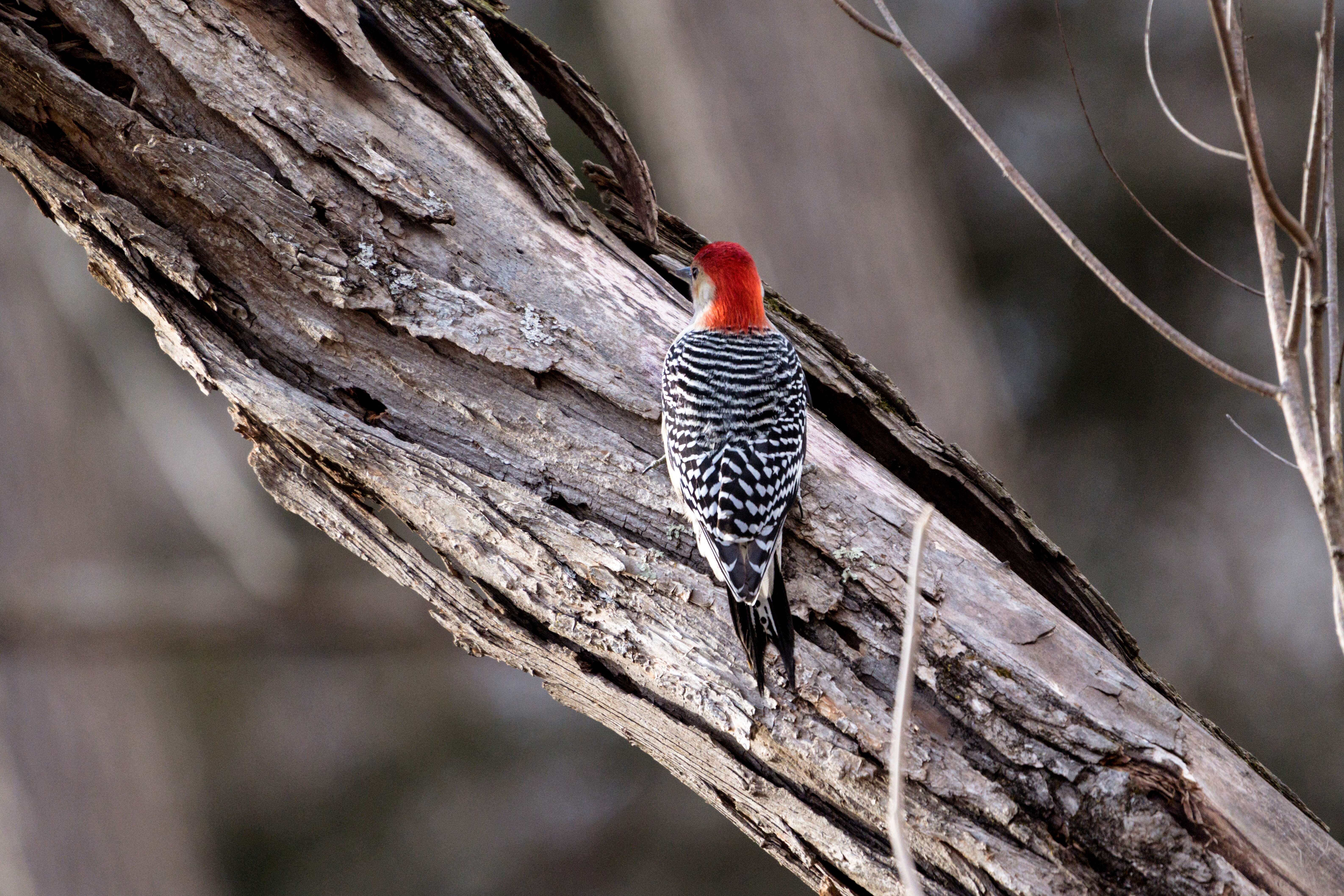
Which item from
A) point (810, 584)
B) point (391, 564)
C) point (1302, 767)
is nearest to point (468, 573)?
point (391, 564)

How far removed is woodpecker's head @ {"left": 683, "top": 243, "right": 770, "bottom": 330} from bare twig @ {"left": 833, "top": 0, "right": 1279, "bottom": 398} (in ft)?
2.70

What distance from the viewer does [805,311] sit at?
5191 mm

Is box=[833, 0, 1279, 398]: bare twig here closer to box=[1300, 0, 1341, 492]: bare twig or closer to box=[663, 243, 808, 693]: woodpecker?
box=[1300, 0, 1341, 492]: bare twig

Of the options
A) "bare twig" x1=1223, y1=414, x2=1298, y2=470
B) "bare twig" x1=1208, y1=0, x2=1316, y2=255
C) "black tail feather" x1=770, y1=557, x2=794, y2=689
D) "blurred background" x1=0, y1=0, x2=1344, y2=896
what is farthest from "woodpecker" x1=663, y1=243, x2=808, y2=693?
"blurred background" x1=0, y1=0, x2=1344, y2=896

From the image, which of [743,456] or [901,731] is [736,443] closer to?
[743,456]

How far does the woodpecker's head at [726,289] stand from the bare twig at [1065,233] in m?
0.82

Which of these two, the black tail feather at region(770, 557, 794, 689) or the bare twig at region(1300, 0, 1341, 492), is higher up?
the bare twig at region(1300, 0, 1341, 492)

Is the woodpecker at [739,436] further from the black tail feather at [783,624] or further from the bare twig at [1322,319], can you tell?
the bare twig at [1322,319]

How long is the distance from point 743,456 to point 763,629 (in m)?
0.44

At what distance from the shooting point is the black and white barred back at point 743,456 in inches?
68.4

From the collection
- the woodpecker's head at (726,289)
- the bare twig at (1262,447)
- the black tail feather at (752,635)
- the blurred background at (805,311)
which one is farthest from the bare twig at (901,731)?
the blurred background at (805,311)

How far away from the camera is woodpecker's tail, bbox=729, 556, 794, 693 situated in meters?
1.71

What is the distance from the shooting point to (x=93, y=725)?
17.6ft

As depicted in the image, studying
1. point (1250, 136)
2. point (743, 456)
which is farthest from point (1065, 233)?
point (743, 456)
